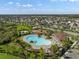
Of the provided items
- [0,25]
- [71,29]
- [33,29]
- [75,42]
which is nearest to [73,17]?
[71,29]

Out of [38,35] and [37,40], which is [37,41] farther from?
[38,35]

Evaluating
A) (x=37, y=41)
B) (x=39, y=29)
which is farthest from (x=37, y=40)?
(x=39, y=29)

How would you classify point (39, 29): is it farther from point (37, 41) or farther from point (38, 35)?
point (37, 41)

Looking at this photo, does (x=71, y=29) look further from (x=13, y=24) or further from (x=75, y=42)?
(x=13, y=24)

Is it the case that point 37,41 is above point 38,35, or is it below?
below

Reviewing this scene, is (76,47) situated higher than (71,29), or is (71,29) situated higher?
(71,29)

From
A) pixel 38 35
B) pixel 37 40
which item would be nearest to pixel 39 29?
pixel 38 35

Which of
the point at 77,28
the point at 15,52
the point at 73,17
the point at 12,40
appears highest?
the point at 73,17

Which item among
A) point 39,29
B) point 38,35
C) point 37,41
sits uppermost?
point 39,29
